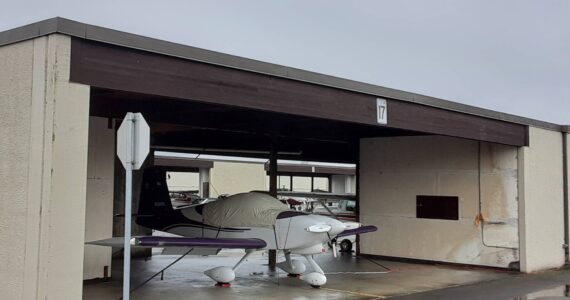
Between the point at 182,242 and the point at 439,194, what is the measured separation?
8.35m

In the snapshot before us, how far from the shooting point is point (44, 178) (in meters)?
6.43

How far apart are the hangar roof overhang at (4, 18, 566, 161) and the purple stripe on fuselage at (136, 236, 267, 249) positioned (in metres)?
2.30

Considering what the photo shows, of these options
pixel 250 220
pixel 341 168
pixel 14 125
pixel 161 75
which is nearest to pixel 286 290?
pixel 250 220

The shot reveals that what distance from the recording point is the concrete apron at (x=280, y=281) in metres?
10.9

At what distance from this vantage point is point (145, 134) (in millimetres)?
6008

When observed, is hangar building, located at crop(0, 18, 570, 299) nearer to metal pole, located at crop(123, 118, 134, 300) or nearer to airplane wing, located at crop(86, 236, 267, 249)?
metal pole, located at crop(123, 118, 134, 300)

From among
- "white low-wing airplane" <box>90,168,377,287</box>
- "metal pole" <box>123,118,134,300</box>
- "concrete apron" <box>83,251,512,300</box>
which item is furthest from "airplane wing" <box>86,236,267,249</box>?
"metal pole" <box>123,118,134,300</box>

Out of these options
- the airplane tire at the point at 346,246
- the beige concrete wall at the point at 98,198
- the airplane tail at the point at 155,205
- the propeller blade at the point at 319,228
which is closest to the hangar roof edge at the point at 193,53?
the propeller blade at the point at 319,228

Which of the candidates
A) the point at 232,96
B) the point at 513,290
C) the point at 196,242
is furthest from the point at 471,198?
the point at 232,96

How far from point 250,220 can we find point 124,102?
3.42 m

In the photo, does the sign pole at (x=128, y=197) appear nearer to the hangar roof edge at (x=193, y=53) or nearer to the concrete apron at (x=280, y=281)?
the hangar roof edge at (x=193, y=53)

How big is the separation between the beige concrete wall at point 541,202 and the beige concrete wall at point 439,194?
0.83ft

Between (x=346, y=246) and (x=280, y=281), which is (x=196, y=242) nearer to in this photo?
(x=280, y=281)

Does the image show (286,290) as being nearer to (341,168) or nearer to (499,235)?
(499,235)
